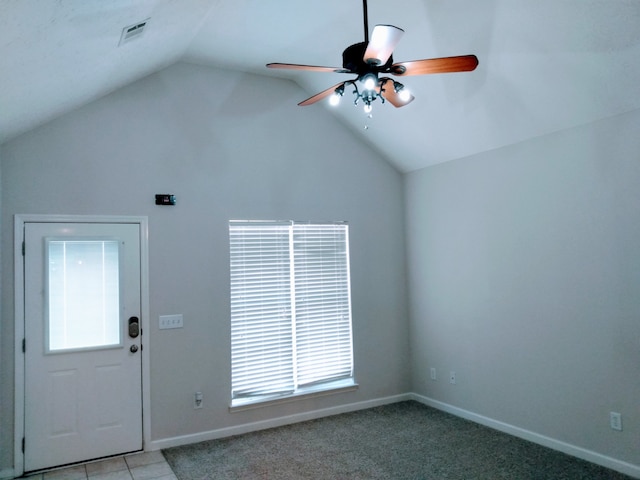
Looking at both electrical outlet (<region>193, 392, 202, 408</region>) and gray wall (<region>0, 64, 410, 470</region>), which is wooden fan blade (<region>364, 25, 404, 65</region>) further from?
electrical outlet (<region>193, 392, 202, 408</region>)

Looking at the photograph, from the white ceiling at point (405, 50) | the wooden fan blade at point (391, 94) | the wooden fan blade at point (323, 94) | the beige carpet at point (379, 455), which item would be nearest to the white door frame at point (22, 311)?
the beige carpet at point (379, 455)

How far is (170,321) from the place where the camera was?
4211 mm

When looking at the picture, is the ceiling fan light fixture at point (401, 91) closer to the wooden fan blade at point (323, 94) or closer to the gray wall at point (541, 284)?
the wooden fan blade at point (323, 94)

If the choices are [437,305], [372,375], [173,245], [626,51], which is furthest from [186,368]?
[626,51]

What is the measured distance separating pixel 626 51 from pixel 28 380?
4.90 meters

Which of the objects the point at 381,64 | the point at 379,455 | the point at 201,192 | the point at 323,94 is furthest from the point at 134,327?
the point at 381,64

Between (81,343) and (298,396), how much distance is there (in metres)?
2.10

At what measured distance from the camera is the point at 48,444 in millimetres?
3701

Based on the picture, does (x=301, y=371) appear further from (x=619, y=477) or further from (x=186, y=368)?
(x=619, y=477)

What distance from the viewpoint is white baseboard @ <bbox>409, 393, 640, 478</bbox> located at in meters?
3.36

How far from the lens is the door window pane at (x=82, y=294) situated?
3.79 m

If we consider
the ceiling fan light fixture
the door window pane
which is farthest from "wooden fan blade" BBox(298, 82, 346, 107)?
the door window pane

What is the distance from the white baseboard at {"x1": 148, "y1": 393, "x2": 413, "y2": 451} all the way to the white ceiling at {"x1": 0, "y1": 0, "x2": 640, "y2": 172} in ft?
9.30

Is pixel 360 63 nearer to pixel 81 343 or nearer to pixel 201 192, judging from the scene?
pixel 201 192
